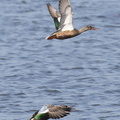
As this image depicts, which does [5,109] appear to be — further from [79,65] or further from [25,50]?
[25,50]

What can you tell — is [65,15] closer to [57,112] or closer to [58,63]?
[57,112]

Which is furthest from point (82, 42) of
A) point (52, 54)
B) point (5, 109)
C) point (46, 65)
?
point (5, 109)

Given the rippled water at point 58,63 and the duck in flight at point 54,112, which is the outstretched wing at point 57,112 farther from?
the rippled water at point 58,63

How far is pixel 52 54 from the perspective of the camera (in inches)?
644

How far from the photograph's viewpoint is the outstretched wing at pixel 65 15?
28.8ft

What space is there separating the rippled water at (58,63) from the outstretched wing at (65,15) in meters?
2.49

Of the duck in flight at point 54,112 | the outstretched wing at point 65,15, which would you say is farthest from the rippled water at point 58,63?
the duck in flight at point 54,112

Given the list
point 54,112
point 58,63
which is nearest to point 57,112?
point 54,112

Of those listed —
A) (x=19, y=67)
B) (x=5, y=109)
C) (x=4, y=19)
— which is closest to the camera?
Result: (x=5, y=109)

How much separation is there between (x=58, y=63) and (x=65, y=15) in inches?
255

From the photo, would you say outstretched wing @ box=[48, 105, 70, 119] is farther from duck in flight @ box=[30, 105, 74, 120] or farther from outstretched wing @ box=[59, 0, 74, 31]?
outstretched wing @ box=[59, 0, 74, 31]

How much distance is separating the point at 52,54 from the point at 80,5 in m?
5.17

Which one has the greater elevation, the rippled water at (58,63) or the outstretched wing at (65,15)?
the outstretched wing at (65,15)

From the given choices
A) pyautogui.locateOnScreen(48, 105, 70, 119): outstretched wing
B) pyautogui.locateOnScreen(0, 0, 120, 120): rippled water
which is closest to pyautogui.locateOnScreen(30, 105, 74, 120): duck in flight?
pyautogui.locateOnScreen(48, 105, 70, 119): outstretched wing
